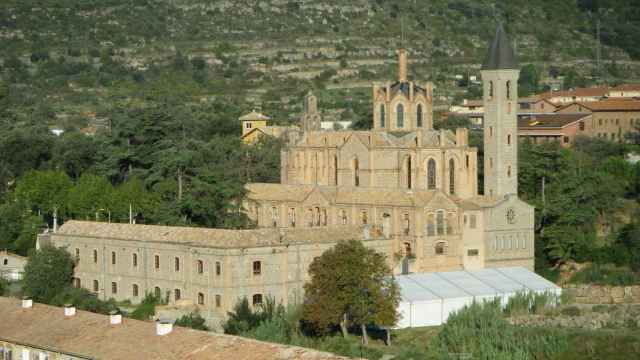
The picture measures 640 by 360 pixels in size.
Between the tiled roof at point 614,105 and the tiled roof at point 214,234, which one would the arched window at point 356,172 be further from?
the tiled roof at point 614,105

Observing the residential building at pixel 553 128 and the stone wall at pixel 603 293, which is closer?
the stone wall at pixel 603 293

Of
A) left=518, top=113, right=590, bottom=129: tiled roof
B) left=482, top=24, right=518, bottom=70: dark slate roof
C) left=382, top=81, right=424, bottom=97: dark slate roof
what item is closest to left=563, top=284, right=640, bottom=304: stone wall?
left=482, top=24, right=518, bottom=70: dark slate roof

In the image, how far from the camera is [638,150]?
9631 centimetres

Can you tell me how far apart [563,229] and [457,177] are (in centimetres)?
710

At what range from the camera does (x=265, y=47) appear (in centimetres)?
14938

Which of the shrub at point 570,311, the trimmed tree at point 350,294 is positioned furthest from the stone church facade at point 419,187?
the trimmed tree at point 350,294

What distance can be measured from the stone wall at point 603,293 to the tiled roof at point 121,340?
26931 millimetres

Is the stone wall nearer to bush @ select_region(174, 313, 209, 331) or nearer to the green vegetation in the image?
the green vegetation

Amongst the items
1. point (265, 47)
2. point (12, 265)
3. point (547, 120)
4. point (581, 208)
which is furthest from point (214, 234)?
point (265, 47)

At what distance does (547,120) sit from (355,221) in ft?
125

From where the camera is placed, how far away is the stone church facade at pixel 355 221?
2362 inches

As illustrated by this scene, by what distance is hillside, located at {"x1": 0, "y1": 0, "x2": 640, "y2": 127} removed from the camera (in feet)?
433

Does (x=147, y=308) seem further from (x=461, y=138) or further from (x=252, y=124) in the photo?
(x=252, y=124)

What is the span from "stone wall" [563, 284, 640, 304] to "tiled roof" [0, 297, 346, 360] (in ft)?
88.4
